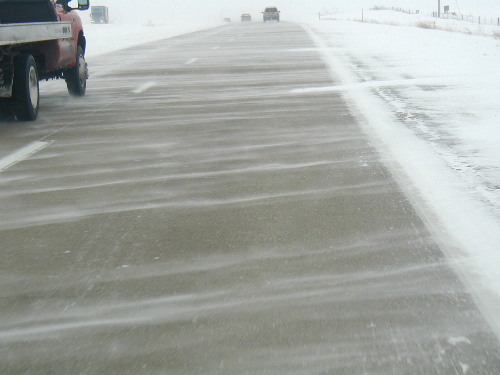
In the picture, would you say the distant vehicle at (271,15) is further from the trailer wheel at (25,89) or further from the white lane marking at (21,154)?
the white lane marking at (21,154)

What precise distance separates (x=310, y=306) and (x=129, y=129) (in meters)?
6.53

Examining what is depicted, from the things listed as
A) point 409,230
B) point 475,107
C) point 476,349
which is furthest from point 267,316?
point 475,107

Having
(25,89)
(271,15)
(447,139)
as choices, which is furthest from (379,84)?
(271,15)

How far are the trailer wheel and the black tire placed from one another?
2.65m

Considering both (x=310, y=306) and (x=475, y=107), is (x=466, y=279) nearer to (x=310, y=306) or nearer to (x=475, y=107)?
(x=310, y=306)

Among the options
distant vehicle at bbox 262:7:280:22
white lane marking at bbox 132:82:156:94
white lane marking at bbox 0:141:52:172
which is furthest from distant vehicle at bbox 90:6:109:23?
white lane marking at bbox 0:141:52:172

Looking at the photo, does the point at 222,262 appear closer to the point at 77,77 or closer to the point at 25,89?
the point at 25,89

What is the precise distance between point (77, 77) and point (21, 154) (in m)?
5.76

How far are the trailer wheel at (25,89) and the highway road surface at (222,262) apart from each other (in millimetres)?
1428

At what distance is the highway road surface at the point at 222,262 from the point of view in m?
3.50

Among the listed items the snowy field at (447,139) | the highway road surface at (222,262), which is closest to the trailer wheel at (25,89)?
the highway road surface at (222,262)

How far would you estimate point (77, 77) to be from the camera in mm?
14133

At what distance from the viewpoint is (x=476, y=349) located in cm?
346

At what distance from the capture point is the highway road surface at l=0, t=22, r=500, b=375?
3.50 metres
